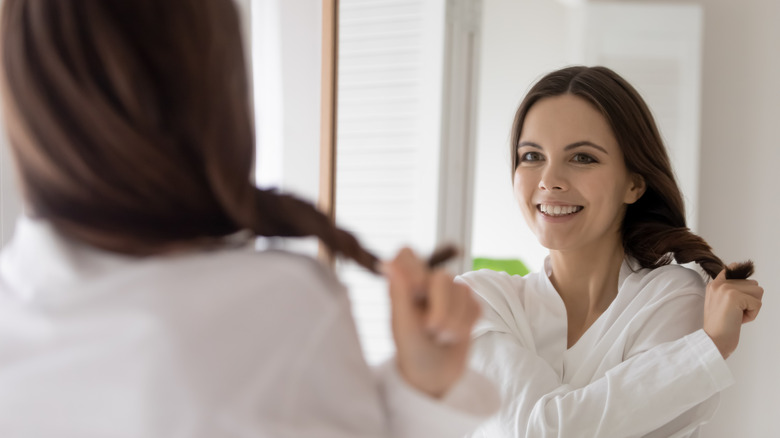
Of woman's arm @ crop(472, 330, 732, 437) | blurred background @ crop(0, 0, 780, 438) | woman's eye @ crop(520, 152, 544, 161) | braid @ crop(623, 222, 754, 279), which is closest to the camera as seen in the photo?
woman's arm @ crop(472, 330, 732, 437)

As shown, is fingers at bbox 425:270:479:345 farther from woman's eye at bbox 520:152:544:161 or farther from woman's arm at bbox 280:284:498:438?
woman's eye at bbox 520:152:544:161

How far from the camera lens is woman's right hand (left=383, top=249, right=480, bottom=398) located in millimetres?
584

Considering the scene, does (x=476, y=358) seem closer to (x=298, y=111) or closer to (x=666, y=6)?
(x=298, y=111)

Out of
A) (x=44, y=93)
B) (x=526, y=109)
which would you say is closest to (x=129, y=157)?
(x=44, y=93)

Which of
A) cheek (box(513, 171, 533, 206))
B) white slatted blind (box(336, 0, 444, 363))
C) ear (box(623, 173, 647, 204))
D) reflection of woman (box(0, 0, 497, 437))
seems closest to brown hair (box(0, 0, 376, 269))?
reflection of woman (box(0, 0, 497, 437))

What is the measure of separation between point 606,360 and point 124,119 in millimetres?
993

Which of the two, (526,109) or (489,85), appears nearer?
(526,109)

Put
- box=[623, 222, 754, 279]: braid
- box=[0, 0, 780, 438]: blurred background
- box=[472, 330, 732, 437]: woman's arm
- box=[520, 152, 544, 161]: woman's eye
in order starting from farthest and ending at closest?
box=[0, 0, 780, 438]: blurred background
box=[520, 152, 544, 161]: woman's eye
box=[623, 222, 754, 279]: braid
box=[472, 330, 732, 437]: woman's arm

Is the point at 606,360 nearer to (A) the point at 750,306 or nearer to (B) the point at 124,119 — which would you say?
(A) the point at 750,306

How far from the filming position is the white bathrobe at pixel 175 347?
22.1 inches

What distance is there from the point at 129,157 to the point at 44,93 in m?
0.09

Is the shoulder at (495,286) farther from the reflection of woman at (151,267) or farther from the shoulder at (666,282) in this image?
the reflection of woman at (151,267)

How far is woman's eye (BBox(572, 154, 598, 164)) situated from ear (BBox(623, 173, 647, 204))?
10 centimetres

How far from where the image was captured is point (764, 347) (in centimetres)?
278
